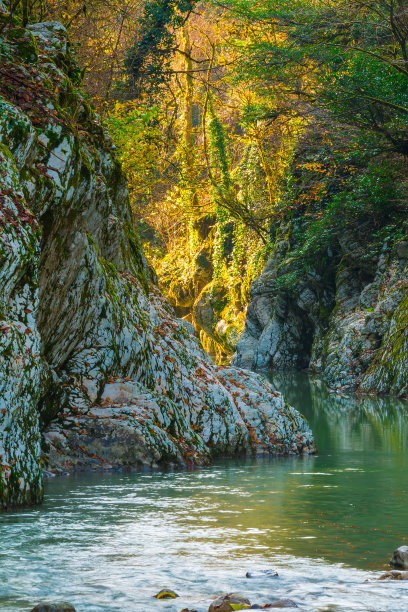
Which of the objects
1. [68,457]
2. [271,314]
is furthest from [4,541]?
[271,314]

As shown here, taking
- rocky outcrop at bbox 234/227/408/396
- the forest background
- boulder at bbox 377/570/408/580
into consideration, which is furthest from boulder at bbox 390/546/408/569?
rocky outcrop at bbox 234/227/408/396

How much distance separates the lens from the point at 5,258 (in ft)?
21.8

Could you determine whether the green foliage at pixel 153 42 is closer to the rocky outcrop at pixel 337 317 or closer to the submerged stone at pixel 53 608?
the rocky outcrop at pixel 337 317

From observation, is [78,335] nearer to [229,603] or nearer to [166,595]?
[166,595]

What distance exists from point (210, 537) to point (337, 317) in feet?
73.5

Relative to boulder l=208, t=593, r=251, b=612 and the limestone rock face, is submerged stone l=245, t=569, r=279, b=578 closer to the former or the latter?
boulder l=208, t=593, r=251, b=612

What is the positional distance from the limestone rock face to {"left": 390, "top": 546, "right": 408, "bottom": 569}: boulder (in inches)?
125

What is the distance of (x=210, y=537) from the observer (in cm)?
580

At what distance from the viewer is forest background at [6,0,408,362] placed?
20.0 metres

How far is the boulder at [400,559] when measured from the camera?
15.8ft

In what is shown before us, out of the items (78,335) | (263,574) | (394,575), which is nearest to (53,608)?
(263,574)

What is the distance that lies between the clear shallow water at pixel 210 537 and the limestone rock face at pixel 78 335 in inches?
22.6

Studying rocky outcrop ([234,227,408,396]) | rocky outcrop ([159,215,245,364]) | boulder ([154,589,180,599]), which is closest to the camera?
boulder ([154,589,180,599])

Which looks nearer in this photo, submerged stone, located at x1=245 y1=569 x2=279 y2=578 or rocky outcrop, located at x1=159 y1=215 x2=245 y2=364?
submerged stone, located at x1=245 y1=569 x2=279 y2=578
